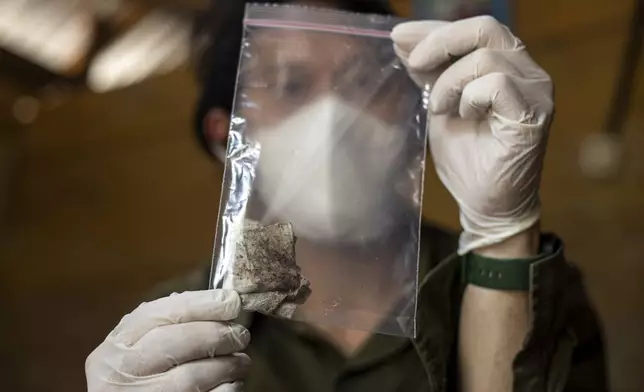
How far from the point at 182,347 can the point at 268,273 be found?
0.29 ft

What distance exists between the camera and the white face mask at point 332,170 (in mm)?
590

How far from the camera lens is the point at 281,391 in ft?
2.32

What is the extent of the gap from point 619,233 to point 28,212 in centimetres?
110

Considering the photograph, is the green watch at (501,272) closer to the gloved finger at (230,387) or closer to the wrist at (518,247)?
the wrist at (518,247)

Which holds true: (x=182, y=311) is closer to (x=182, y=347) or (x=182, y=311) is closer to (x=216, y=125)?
(x=182, y=347)

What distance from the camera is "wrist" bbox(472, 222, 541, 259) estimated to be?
0.64 meters

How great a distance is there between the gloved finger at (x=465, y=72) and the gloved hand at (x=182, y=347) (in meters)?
0.27

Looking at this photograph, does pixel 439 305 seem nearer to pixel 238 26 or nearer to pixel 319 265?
pixel 319 265

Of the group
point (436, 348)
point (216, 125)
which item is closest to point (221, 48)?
point (216, 125)

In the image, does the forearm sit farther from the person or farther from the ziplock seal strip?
the ziplock seal strip

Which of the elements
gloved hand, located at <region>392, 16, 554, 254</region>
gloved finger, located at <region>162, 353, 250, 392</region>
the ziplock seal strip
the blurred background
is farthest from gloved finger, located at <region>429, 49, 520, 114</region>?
the blurred background

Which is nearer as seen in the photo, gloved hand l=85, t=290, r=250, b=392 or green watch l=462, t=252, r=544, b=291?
gloved hand l=85, t=290, r=250, b=392

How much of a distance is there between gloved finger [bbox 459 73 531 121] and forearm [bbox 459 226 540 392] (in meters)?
0.13

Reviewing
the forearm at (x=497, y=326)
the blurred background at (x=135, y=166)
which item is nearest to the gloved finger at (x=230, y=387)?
the forearm at (x=497, y=326)
